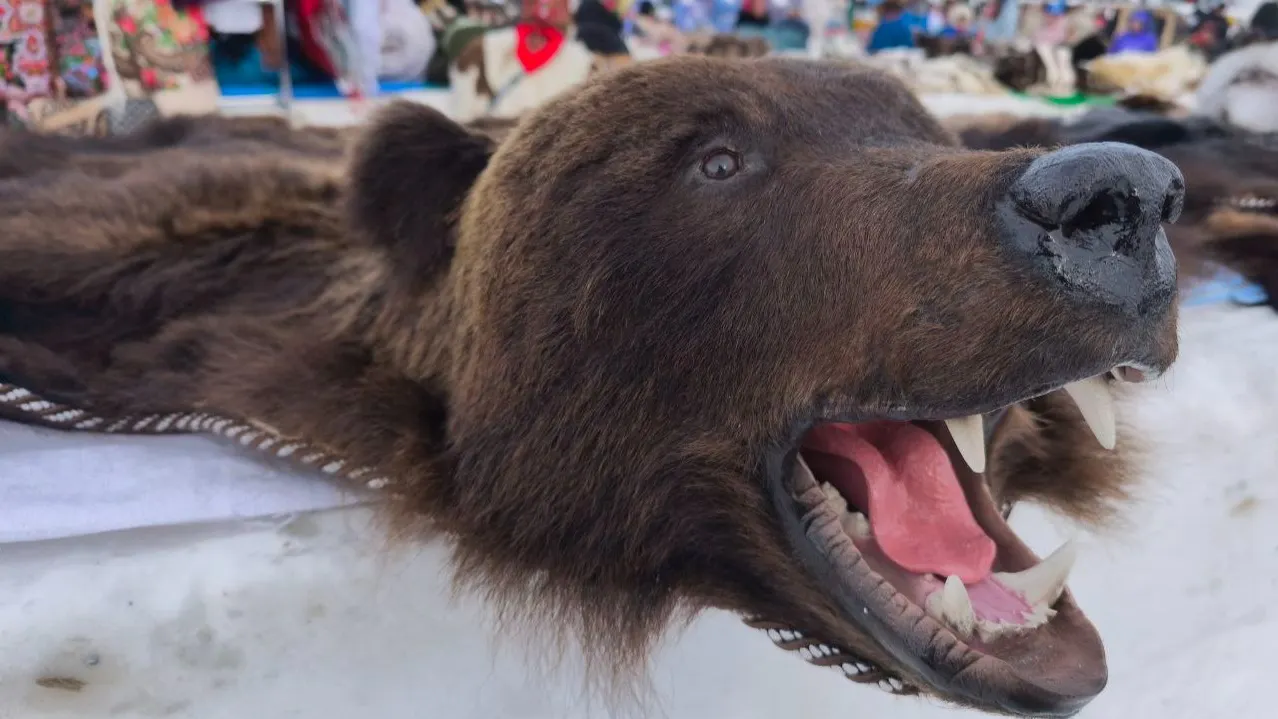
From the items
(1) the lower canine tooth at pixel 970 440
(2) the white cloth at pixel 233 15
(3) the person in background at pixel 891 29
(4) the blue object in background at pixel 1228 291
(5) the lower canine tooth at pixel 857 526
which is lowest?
(3) the person in background at pixel 891 29

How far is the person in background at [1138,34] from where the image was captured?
6.47 meters

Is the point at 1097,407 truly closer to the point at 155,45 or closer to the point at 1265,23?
the point at 155,45

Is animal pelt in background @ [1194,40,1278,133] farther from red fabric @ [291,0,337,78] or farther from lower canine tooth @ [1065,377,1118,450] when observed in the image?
red fabric @ [291,0,337,78]

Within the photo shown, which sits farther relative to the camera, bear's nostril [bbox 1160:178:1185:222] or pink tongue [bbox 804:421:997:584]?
pink tongue [bbox 804:421:997:584]

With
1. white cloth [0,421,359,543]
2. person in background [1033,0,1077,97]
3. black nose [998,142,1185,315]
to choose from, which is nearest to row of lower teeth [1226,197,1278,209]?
black nose [998,142,1185,315]

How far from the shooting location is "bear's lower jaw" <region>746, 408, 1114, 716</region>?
38.9 inches

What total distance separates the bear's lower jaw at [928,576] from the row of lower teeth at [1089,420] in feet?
0.05

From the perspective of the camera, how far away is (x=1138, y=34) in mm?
6516

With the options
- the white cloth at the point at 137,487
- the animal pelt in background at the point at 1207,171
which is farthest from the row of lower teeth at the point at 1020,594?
the animal pelt in background at the point at 1207,171

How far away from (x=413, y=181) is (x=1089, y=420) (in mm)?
980

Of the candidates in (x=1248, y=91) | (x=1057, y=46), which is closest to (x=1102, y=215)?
(x=1248, y=91)

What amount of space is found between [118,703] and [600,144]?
0.96 metres

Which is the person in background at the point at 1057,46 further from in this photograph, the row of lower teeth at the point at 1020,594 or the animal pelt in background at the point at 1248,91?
the row of lower teeth at the point at 1020,594

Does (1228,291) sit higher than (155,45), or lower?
higher
